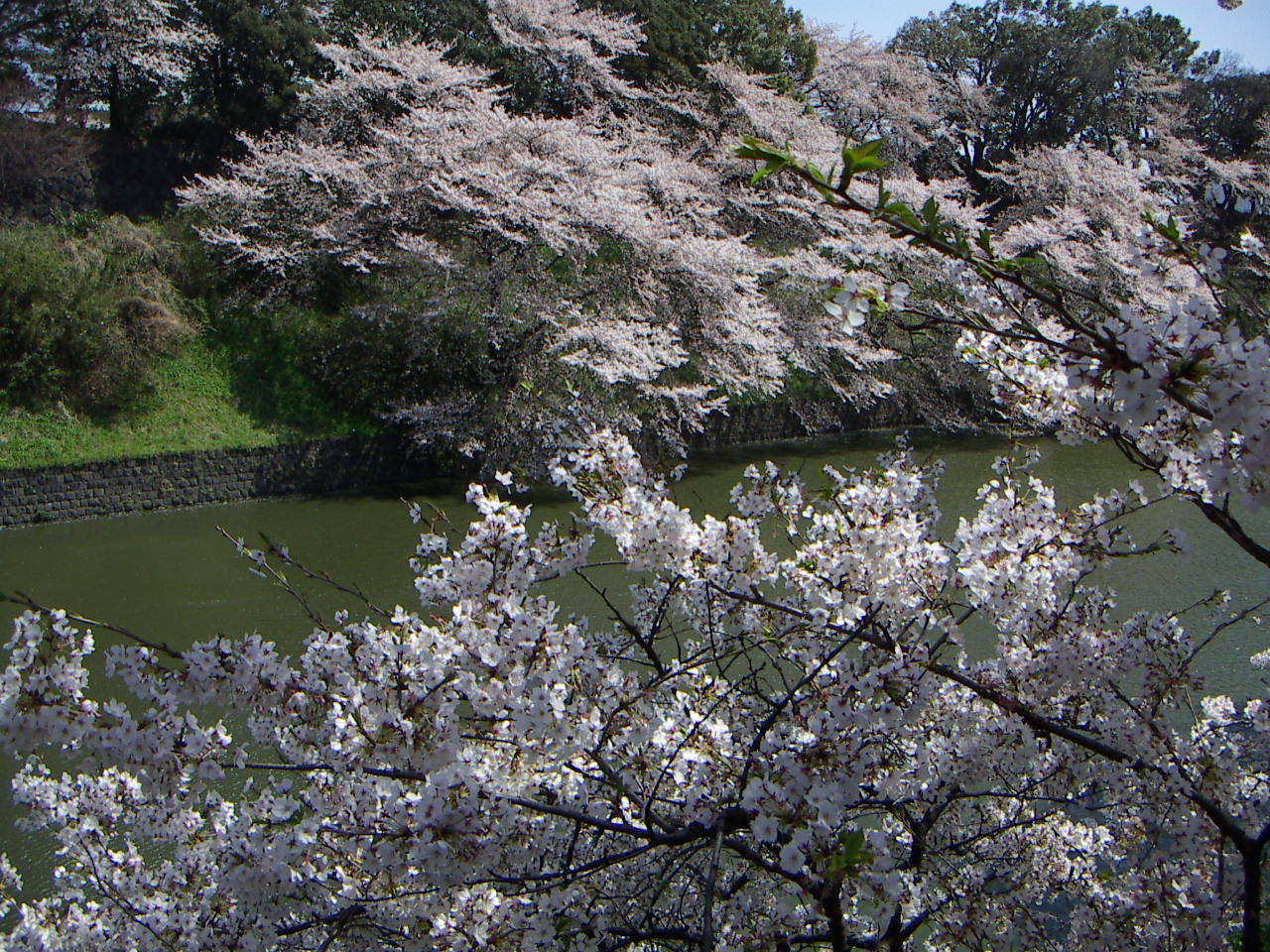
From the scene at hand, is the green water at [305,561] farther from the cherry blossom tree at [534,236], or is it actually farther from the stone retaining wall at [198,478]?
the cherry blossom tree at [534,236]

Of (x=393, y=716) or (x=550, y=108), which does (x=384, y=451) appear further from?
(x=393, y=716)

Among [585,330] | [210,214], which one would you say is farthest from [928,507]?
[210,214]

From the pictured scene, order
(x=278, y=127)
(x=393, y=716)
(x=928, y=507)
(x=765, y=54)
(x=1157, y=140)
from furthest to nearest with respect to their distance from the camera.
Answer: (x=1157, y=140) < (x=765, y=54) < (x=278, y=127) < (x=928, y=507) < (x=393, y=716)

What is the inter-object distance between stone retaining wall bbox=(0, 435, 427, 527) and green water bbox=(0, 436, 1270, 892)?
0.76 feet

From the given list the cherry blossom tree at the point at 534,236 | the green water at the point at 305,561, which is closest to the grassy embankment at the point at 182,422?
the green water at the point at 305,561

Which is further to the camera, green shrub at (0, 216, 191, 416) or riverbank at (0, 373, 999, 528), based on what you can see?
green shrub at (0, 216, 191, 416)

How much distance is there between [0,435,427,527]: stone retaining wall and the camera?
964 cm

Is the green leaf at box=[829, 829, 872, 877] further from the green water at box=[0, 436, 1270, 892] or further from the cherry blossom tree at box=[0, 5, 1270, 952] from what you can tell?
the green water at box=[0, 436, 1270, 892]

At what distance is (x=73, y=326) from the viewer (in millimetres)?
11078

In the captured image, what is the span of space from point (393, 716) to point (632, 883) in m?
0.83

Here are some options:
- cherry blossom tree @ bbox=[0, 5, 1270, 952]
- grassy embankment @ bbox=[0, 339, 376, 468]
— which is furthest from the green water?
cherry blossom tree @ bbox=[0, 5, 1270, 952]

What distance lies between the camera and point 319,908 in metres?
2.08

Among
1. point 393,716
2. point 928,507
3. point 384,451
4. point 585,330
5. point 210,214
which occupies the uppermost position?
point 928,507

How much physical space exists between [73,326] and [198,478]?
94.7 inches
